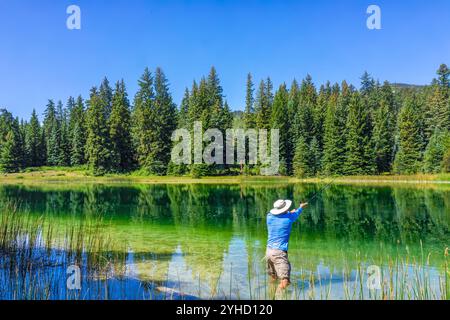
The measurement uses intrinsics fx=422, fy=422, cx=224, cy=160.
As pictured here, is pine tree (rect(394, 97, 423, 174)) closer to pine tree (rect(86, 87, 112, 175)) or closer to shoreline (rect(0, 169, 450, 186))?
shoreline (rect(0, 169, 450, 186))

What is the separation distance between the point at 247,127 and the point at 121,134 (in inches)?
775

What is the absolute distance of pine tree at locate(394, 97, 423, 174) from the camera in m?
57.1

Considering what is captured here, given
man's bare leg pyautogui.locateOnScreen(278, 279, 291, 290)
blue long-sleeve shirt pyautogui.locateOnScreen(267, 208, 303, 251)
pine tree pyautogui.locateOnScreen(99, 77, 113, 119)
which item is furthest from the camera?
pine tree pyautogui.locateOnScreen(99, 77, 113, 119)

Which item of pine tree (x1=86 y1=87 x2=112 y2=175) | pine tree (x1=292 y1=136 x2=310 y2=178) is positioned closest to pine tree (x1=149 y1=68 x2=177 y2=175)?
pine tree (x1=86 y1=87 x2=112 y2=175)

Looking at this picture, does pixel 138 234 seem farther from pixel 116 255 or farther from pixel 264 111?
pixel 264 111

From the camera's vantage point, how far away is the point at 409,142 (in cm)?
5919

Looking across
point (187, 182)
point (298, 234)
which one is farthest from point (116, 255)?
point (187, 182)

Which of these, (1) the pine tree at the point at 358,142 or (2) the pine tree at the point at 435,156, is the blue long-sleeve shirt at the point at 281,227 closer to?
(2) the pine tree at the point at 435,156

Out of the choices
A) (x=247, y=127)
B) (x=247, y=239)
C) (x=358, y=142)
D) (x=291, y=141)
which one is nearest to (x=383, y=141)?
(x=358, y=142)

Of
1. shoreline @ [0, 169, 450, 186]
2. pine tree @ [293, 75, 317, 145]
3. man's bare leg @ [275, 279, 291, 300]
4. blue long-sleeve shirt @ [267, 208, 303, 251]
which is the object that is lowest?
shoreline @ [0, 169, 450, 186]

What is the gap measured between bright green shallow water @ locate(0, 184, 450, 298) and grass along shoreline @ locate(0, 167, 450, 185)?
2206 centimetres

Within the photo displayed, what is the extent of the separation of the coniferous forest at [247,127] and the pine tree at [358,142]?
0.45ft

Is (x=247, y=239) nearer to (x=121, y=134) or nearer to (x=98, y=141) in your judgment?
(x=98, y=141)

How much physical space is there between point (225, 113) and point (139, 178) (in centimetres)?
1590
